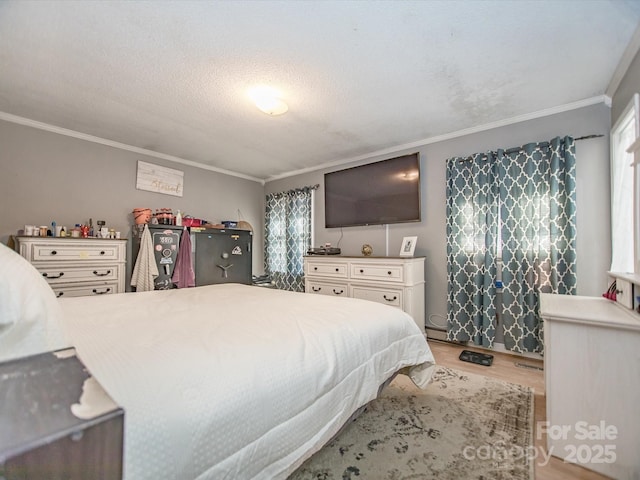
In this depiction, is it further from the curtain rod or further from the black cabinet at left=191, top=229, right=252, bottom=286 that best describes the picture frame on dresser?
the black cabinet at left=191, top=229, right=252, bottom=286

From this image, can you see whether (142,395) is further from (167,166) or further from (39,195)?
(167,166)

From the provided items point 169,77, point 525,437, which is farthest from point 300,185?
point 525,437

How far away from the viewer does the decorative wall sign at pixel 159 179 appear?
3762 millimetres

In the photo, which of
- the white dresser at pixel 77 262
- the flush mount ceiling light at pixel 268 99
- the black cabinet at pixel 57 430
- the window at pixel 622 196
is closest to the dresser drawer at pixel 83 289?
the white dresser at pixel 77 262

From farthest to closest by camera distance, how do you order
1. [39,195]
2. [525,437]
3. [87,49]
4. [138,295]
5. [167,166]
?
[167,166] → [39,195] → [138,295] → [87,49] → [525,437]

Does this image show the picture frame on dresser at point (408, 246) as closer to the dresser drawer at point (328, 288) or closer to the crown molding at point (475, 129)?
the dresser drawer at point (328, 288)

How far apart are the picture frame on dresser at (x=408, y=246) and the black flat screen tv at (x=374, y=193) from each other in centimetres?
26

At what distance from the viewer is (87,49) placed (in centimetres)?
188

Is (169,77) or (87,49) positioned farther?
(169,77)

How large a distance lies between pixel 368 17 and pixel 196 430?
6.85 ft

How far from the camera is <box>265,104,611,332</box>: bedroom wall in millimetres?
2525

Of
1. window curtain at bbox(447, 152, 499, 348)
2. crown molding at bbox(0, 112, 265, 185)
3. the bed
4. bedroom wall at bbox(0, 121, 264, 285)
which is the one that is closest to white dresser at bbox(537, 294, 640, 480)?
the bed

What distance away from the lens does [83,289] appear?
2.90m

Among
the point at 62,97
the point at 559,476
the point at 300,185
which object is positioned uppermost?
the point at 62,97
